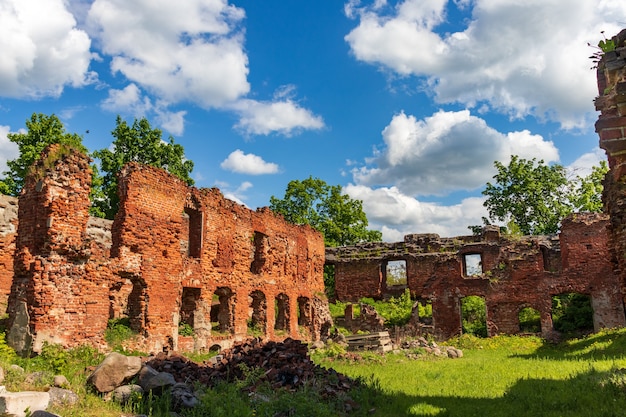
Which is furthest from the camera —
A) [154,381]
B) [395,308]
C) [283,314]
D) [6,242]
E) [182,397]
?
[395,308]

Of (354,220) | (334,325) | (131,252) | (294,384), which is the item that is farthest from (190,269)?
(354,220)

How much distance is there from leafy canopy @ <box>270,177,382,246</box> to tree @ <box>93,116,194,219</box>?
11.0 meters

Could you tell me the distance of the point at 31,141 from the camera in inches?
1040

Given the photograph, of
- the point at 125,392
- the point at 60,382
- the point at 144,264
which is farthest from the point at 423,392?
the point at 144,264

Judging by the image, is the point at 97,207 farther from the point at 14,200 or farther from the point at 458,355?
the point at 458,355

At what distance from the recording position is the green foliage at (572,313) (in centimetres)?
2511

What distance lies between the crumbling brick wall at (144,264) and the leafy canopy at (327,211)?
50.6ft

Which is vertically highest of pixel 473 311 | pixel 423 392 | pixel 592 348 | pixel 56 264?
pixel 56 264

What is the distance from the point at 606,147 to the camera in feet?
18.0

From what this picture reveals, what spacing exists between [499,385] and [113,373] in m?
7.89

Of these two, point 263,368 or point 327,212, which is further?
point 327,212

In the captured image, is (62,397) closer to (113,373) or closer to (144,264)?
(113,373)

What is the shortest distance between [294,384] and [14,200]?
528 inches

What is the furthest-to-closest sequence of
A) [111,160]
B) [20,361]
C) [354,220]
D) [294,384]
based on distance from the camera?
1. [354,220]
2. [111,160]
3. [20,361]
4. [294,384]
